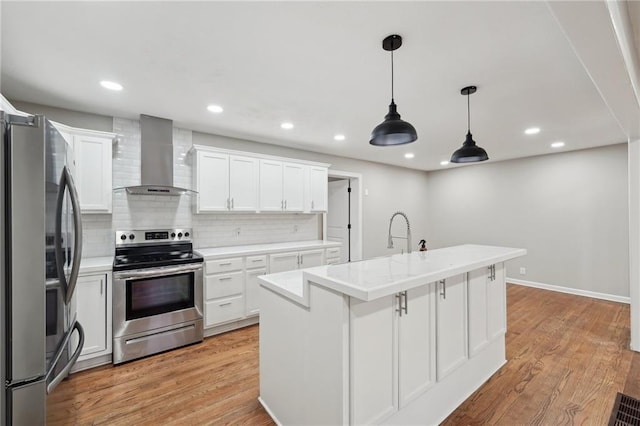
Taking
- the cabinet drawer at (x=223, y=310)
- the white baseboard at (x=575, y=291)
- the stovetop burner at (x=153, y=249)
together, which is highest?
the stovetop burner at (x=153, y=249)

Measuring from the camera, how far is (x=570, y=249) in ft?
16.3

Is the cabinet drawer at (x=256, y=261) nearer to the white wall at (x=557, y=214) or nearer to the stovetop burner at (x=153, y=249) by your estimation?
the stovetop burner at (x=153, y=249)

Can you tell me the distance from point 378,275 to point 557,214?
530 cm

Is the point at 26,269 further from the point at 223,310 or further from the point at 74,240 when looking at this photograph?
the point at 223,310

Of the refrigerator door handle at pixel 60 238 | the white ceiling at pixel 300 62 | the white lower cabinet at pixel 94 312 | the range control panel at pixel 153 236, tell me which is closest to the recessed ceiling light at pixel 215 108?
the white ceiling at pixel 300 62

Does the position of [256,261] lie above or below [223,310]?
above

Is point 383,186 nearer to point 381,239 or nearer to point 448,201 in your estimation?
point 381,239

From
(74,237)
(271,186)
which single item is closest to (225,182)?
(271,186)

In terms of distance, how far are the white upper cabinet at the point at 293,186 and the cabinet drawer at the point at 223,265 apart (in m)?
1.16

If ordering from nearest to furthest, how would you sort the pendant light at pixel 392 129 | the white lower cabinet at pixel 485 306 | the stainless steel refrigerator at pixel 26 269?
1. the stainless steel refrigerator at pixel 26 269
2. the pendant light at pixel 392 129
3. the white lower cabinet at pixel 485 306

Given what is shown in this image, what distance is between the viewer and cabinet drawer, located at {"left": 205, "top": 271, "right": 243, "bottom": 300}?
3.29 metres

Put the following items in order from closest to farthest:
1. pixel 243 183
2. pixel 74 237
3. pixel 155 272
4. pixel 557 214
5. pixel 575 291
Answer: pixel 74 237, pixel 155 272, pixel 243 183, pixel 575 291, pixel 557 214

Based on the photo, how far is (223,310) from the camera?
3.38 m

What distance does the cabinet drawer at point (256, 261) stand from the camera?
3.59 m
